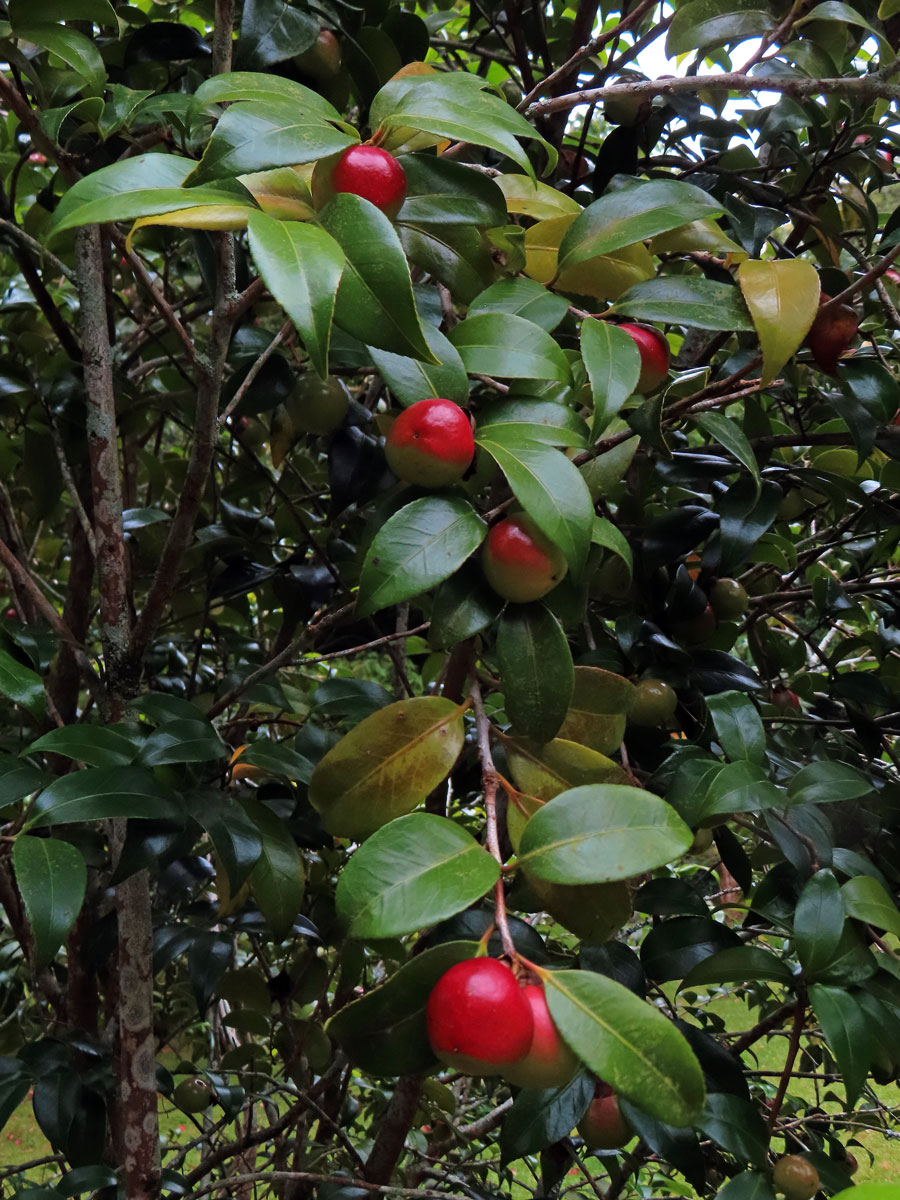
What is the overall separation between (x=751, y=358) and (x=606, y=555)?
22cm

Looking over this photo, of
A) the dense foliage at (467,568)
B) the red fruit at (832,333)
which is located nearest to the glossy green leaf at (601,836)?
the dense foliage at (467,568)

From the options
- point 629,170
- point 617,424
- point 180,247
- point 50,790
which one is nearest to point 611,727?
point 617,424

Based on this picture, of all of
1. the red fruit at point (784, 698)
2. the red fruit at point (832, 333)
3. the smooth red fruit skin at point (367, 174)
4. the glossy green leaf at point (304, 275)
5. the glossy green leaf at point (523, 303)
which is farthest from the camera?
the red fruit at point (784, 698)

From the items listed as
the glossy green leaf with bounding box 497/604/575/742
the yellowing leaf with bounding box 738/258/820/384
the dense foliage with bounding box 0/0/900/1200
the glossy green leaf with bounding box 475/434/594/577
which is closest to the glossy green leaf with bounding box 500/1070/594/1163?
the dense foliage with bounding box 0/0/900/1200

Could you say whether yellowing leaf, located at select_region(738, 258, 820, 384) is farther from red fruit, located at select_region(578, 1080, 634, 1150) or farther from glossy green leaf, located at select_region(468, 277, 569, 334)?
red fruit, located at select_region(578, 1080, 634, 1150)

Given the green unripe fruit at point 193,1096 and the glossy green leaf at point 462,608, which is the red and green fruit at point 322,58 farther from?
the green unripe fruit at point 193,1096

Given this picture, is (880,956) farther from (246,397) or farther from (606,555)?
(246,397)

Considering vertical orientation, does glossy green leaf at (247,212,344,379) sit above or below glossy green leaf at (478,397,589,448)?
above

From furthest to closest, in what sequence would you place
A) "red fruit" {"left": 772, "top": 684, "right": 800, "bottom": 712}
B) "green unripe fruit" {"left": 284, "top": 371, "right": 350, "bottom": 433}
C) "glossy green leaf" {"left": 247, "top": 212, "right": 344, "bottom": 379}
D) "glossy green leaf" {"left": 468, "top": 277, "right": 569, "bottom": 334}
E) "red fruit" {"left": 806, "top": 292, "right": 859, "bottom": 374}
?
"red fruit" {"left": 772, "top": 684, "right": 800, "bottom": 712} → "green unripe fruit" {"left": 284, "top": 371, "right": 350, "bottom": 433} → "red fruit" {"left": 806, "top": 292, "right": 859, "bottom": 374} → "glossy green leaf" {"left": 468, "top": 277, "right": 569, "bottom": 334} → "glossy green leaf" {"left": 247, "top": 212, "right": 344, "bottom": 379}

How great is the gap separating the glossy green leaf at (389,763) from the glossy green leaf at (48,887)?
15 cm

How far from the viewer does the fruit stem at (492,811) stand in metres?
0.43

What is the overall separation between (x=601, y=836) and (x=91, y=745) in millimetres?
367

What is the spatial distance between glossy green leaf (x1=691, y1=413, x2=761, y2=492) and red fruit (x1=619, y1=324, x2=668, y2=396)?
0.14 ft

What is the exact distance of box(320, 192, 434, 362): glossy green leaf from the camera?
410mm
